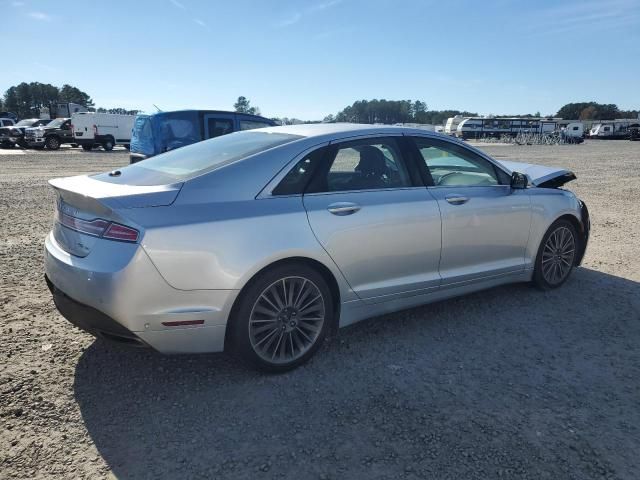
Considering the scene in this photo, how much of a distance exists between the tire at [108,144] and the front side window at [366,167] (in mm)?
28707

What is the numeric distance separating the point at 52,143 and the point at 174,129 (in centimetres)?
2160

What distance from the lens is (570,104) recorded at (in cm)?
14100

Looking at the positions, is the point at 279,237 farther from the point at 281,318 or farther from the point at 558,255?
the point at 558,255

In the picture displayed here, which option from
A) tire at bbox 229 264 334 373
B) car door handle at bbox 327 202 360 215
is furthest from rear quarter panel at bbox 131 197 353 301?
car door handle at bbox 327 202 360 215

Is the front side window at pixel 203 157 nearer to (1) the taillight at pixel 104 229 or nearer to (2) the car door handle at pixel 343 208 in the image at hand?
(1) the taillight at pixel 104 229

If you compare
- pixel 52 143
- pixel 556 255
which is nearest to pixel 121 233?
pixel 556 255

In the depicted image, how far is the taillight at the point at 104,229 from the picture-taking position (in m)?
2.79

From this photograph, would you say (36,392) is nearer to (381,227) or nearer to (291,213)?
(291,213)

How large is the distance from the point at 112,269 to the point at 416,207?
2183 millimetres

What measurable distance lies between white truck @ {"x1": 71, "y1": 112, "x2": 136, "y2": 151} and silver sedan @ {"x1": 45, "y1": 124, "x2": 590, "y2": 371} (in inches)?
1055

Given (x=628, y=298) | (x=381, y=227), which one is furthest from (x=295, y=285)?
(x=628, y=298)

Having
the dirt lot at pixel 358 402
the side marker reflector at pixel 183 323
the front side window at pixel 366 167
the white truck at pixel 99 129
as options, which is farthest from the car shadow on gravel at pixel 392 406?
the white truck at pixel 99 129

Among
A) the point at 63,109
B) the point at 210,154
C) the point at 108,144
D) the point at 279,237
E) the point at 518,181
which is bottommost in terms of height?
the point at 108,144

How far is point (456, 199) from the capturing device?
4.05m
